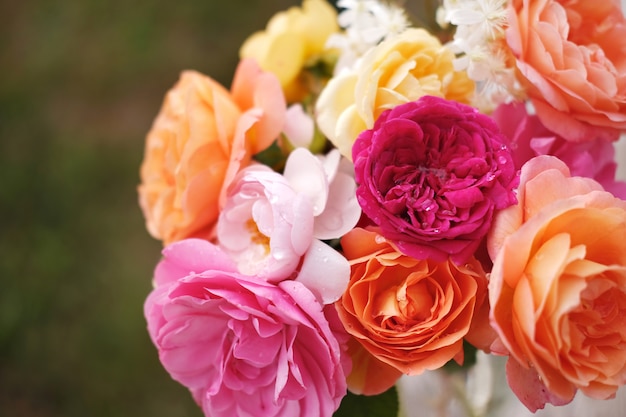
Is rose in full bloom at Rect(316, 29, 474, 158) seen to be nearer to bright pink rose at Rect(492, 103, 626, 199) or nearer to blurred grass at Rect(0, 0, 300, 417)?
bright pink rose at Rect(492, 103, 626, 199)

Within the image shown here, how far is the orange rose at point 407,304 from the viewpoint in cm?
38

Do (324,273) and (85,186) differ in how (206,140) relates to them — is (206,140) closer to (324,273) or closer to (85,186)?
(324,273)

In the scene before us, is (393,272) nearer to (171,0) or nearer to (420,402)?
(420,402)

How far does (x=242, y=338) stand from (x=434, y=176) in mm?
147

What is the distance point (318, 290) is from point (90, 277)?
90cm

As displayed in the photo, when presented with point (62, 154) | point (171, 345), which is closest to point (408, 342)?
point (171, 345)

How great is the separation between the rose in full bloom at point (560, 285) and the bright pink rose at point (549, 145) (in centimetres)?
7

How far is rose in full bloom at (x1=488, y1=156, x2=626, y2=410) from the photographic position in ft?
1.11

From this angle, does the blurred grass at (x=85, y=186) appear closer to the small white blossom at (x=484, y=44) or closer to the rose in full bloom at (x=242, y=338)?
the rose in full bloom at (x=242, y=338)

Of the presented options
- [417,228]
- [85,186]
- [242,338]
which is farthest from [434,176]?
[85,186]

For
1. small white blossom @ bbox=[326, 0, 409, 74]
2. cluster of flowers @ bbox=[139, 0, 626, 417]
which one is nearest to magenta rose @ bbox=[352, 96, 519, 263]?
cluster of flowers @ bbox=[139, 0, 626, 417]

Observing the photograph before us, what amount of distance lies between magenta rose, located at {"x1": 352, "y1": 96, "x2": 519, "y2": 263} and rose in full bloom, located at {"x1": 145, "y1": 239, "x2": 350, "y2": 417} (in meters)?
0.07

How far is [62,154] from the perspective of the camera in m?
1.26

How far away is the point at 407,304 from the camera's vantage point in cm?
39
